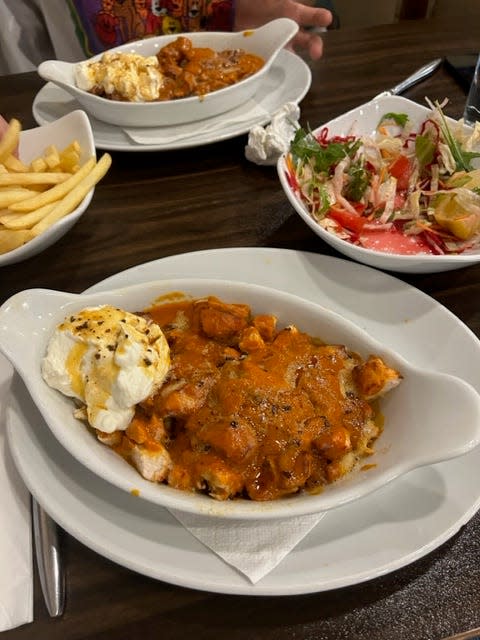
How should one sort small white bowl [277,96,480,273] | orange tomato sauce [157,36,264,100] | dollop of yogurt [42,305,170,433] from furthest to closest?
orange tomato sauce [157,36,264,100] → small white bowl [277,96,480,273] → dollop of yogurt [42,305,170,433]

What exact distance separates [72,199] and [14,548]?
113 centimetres

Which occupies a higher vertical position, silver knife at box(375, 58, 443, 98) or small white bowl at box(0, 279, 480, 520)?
silver knife at box(375, 58, 443, 98)

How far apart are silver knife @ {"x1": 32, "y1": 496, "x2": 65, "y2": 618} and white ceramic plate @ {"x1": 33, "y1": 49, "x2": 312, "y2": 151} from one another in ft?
5.33

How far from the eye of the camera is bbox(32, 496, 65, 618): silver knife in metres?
1.16

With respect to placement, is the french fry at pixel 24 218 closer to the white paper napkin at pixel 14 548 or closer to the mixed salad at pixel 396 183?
the white paper napkin at pixel 14 548

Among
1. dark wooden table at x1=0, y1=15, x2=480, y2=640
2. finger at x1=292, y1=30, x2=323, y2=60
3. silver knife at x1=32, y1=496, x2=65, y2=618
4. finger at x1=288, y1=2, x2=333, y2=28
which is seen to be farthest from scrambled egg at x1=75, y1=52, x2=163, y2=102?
silver knife at x1=32, y1=496, x2=65, y2=618

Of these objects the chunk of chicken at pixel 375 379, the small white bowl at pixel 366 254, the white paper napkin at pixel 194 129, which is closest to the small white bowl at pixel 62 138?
the white paper napkin at pixel 194 129

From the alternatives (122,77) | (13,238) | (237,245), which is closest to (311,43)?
(122,77)

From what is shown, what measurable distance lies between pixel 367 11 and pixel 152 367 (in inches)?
209

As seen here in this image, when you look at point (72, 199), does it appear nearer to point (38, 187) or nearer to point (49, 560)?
point (38, 187)

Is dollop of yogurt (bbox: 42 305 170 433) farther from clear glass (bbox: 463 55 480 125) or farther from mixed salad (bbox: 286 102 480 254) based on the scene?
clear glass (bbox: 463 55 480 125)

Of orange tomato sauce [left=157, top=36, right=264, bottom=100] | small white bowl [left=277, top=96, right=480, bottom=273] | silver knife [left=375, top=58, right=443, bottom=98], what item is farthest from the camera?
silver knife [left=375, top=58, right=443, bottom=98]

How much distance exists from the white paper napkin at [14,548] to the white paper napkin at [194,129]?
1.48 metres

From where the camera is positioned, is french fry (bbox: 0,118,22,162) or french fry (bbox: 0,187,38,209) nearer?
french fry (bbox: 0,187,38,209)
